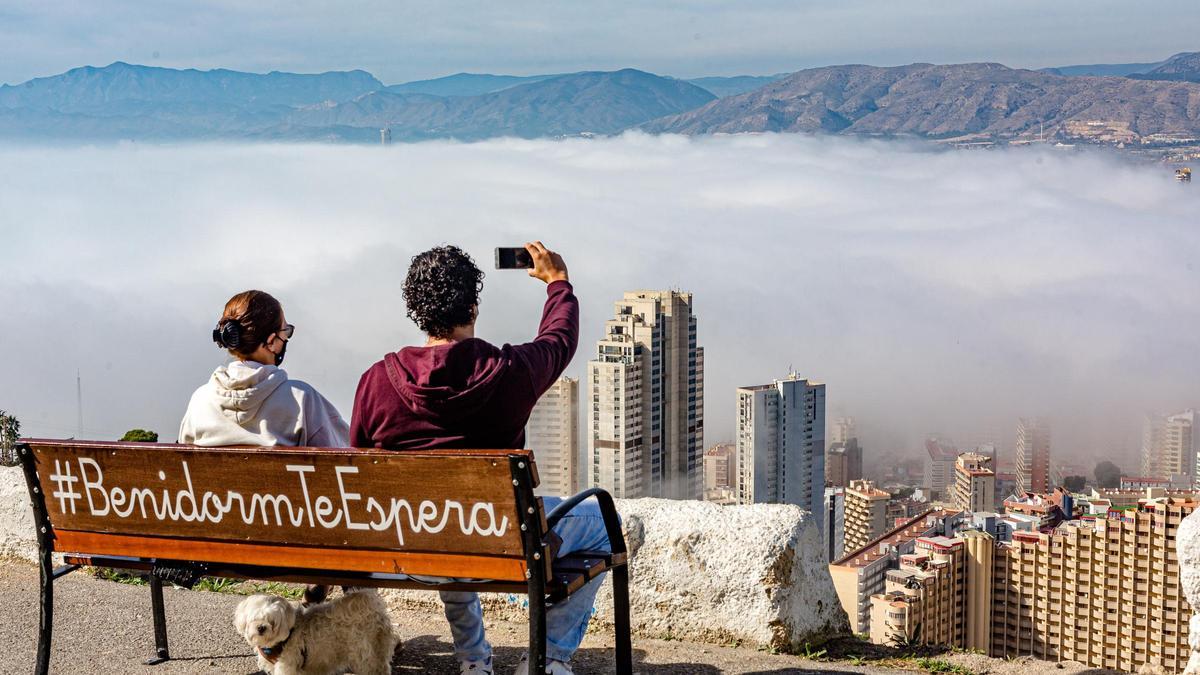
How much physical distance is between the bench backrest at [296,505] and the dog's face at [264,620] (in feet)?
0.55

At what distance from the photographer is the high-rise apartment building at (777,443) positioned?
6203cm

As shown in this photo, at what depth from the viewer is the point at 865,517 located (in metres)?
57.0

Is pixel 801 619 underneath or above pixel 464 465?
underneath

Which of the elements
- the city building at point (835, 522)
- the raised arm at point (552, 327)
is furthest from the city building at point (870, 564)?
the raised arm at point (552, 327)

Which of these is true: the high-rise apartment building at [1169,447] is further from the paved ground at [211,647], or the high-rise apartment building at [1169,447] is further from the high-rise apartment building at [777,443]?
the paved ground at [211,647]

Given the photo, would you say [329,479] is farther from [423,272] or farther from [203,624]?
[203,624]

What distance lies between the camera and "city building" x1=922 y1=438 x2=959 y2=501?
85531 mm

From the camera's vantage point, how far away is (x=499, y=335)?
149875mm

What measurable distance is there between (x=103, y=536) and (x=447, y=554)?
1177 millimetres

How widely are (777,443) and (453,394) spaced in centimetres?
6070

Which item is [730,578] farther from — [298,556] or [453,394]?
[298,556]

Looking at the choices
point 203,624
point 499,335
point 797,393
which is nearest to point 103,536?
point 203,624

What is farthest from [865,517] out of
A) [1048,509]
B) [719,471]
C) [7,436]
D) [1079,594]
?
[7,436]

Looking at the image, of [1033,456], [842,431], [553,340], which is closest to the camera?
[553,340]
